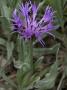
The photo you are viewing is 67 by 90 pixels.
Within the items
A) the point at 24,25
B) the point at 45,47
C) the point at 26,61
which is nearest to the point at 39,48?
the point at 45,47

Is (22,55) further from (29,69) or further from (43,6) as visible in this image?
(43,6)

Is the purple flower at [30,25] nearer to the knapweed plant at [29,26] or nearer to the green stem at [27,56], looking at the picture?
the knapweed plant at [29,26]

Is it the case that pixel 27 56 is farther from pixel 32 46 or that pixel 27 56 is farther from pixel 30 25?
pixel 30 25

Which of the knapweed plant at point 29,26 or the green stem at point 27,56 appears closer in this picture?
the knapweed plant at point 29,26

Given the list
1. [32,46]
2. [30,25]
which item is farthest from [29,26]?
[32,46]

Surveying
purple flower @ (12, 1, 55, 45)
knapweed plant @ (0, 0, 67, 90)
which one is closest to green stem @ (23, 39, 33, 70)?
knapweed plant @ (0, 0, 67, 90)

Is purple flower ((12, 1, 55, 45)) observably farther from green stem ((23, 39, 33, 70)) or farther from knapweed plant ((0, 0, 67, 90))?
green stem ((23, 39, 33, 70))

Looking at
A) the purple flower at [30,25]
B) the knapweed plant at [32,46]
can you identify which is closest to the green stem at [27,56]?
the knapweed plant at [32,46]

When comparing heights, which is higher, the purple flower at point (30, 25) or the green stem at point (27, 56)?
Result: the purple flower at point (30, 25)

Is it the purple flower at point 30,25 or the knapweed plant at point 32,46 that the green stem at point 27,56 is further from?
the purple flower at point 30,25

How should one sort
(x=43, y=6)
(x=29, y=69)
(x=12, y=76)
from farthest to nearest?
(x=43, y=6), (x=12, y=76), (x=29, y=69)

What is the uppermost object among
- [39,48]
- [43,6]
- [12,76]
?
[43,6]
